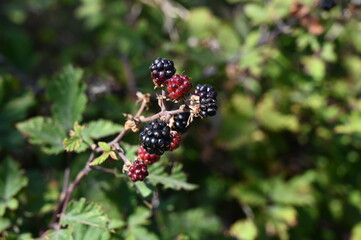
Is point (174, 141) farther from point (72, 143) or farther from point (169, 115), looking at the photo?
point (72, 143)

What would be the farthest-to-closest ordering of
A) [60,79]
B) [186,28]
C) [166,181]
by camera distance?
[186,28] < [60,79] < [166,181]

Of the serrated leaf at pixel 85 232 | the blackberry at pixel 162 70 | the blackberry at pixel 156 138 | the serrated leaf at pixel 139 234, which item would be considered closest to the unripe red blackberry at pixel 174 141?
the blackberry at pixel 156 138

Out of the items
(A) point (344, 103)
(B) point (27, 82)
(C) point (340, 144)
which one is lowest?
(C) point (340, 144)

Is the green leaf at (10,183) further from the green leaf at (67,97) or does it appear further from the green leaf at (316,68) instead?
the green leaf at (316,68)

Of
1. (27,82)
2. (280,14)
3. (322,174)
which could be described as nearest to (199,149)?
(322,174)

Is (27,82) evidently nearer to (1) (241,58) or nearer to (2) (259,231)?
(1) (241,58)

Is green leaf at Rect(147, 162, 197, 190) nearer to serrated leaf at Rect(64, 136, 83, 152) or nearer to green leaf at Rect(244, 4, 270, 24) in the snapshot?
serrated leaf at Rect(64, 136, 83, 152)
